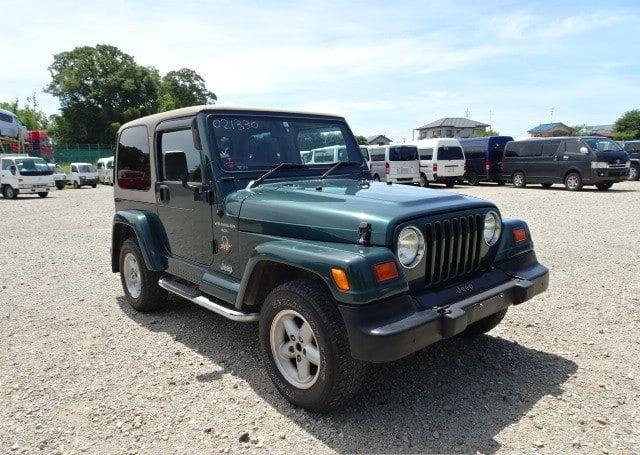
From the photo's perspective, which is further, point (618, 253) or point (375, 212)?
point (618, 253)

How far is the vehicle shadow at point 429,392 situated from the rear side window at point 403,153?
16.5 metres

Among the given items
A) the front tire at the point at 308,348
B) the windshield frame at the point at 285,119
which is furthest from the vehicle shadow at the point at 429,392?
the windshield frame at the point at 285,119

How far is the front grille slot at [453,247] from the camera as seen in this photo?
295 cm

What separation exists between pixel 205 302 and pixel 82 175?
27442mm

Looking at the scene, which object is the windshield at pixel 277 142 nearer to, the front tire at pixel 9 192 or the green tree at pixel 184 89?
the front tire at pixel 9 192

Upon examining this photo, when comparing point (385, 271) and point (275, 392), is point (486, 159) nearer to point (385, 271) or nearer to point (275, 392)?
point (275, 392)

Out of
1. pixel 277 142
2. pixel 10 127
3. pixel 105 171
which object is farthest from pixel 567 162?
pixel 10 127

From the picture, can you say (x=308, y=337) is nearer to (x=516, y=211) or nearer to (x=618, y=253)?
(x=618, y=253)

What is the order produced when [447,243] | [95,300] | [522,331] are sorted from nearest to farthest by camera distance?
[447,243] → [522,331] → [95,300]

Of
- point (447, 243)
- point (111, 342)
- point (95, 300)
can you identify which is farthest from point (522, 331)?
point (95, 300)

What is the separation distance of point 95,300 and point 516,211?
34.0 ft

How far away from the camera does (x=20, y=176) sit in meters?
19.9

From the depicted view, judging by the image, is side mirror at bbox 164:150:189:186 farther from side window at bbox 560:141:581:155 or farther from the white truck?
the white truck

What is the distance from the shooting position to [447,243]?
10.0 ft
